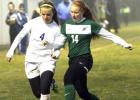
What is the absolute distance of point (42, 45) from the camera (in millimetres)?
9875

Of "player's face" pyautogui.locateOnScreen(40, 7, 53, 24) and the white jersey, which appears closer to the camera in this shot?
"player's face" pyautogui.locateOnScreen(40, 7, 53, 24)

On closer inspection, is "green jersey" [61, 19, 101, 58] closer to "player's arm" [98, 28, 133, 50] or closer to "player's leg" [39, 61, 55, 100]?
"player's arm" [98, 28, 133, 50]

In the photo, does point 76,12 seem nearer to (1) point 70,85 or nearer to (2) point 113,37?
(2) point 113,37

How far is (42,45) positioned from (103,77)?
18.8ft

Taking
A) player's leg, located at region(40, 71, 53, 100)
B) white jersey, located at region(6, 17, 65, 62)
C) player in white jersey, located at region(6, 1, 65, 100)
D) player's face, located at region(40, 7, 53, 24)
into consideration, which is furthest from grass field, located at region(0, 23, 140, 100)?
player's face, located at region(40, 7, 53, 24)

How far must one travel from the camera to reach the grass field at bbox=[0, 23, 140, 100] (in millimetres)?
12695

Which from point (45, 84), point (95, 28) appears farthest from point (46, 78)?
point (95, 28)

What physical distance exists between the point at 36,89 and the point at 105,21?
24.8 metres

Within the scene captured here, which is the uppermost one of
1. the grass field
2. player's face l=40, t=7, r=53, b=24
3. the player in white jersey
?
player's face l=40, t=7, r=53, b=24

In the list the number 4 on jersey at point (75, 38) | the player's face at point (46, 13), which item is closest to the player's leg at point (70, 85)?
the number 4 on jersey at point (75, 38)

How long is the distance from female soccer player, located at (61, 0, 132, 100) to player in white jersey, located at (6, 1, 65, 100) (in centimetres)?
19

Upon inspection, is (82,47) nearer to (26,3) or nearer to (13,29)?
(13,29)

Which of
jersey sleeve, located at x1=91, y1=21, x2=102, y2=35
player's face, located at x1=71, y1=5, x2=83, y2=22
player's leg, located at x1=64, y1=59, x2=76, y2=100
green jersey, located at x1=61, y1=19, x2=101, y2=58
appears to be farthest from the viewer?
jersey sleeve, located at x1=91, y1=21, x2=102, y2=35

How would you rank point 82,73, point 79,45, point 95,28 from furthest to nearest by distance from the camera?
point 95,28 < point 79,45 < point 82,73
